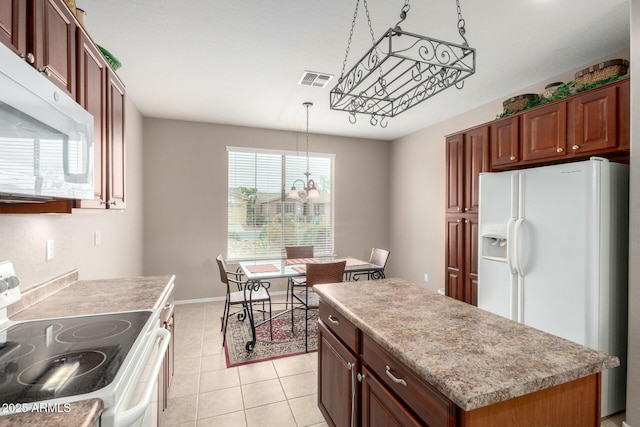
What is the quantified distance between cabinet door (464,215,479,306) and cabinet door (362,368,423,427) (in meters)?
2.37

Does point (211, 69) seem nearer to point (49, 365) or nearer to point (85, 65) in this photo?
point (85, 65)

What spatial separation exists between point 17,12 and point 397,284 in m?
2.20

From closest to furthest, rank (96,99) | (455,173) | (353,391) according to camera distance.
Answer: (353,391) < (96,99) < (455,173)

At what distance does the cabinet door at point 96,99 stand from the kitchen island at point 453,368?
1.49 meters

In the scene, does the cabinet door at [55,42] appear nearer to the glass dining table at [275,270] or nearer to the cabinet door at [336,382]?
the cabinet door at [336,382]

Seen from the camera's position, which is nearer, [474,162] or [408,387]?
[408,387]

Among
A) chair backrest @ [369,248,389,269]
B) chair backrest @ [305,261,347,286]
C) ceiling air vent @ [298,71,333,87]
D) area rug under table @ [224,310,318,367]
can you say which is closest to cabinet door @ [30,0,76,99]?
ceiling air vent @ [298,71,333,87]

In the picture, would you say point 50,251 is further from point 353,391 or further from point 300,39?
point 300,39

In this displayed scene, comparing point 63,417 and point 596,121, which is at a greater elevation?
point 596,121

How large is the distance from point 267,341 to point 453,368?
2.70 meters

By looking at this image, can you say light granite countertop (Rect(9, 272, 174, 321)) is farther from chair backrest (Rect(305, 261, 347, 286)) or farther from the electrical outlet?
chair backrest (Rect(305, 261, 347, 286))

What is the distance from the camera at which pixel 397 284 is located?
2049mm

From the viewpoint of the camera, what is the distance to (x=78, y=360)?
99 centimetres

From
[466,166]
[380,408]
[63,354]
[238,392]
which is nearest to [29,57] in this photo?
[63,354]
